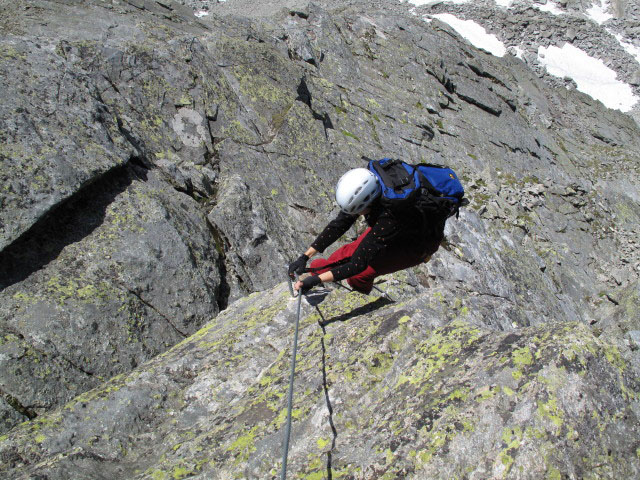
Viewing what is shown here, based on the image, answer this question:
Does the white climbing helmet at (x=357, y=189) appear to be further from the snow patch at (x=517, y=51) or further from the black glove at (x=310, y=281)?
the snow patch at (x=517, y=51)

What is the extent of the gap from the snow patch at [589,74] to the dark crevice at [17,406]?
82887 mm

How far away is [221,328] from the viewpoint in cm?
903

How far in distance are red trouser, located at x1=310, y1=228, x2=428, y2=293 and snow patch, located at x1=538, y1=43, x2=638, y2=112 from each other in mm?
77406

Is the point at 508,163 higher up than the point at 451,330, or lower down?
lower down

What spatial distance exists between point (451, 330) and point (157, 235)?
6888mm

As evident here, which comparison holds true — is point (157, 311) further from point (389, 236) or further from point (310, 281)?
point (389, 236)

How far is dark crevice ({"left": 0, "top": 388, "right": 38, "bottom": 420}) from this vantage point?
6.81 m

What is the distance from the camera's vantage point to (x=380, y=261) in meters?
8.34

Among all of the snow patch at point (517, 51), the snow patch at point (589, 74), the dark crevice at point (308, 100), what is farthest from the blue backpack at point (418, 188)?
the snow patch at point (589, 74)

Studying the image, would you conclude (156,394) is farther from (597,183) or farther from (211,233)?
(597,183)

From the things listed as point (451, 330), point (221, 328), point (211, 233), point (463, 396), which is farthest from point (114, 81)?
point (463, 396)

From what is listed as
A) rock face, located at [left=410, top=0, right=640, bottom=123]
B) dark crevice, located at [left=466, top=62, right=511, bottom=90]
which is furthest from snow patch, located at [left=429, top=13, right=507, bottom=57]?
dark crevice, located at [left=466, top=62, right=511, bottom=90]

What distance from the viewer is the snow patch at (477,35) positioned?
244 feet

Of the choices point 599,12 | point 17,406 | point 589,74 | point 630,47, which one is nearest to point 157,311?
point 17,406
